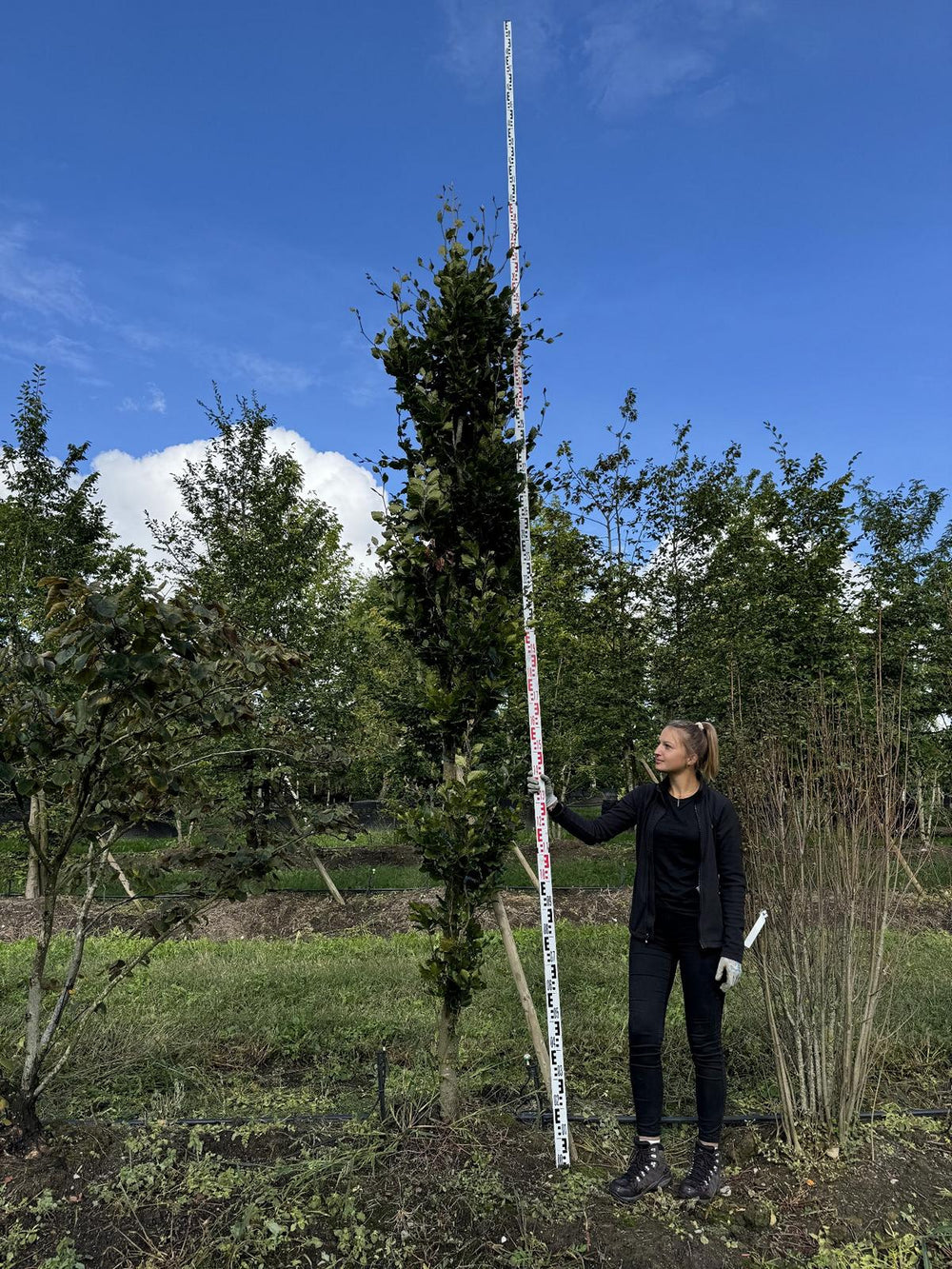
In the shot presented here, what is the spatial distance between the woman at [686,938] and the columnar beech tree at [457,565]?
0.43 meters

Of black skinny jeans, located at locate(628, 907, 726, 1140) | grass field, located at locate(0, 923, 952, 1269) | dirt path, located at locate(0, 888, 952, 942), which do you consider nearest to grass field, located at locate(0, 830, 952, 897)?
dirt path, located at locate(0, 888, 952, 942)

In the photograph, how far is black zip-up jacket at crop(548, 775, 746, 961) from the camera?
117 inches

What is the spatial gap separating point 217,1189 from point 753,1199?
2.01m

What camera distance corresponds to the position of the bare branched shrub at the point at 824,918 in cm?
332

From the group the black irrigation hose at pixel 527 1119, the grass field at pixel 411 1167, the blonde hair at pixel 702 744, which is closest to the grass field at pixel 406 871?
the grass field at pixel 411 1167

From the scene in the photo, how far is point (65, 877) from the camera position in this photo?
3.21 meters

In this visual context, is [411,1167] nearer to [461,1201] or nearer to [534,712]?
[461,1201]

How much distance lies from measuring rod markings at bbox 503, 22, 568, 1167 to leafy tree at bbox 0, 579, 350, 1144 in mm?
960

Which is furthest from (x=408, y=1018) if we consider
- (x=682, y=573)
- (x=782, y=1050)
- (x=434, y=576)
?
(x=682, y=573)

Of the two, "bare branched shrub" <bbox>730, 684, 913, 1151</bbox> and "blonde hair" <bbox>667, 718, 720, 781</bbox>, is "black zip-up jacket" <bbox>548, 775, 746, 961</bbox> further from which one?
"bare branched shrub" <bbox>730, 684, 913, 1151</bbox>

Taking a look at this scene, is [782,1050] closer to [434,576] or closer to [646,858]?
[646,858]

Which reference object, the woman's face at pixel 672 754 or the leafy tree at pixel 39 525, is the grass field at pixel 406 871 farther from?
the woman's face at pixel 672 754

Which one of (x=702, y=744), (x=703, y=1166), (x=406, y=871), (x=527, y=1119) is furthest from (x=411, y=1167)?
(x=406, y=871)

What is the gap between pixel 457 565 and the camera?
11.5 feet
